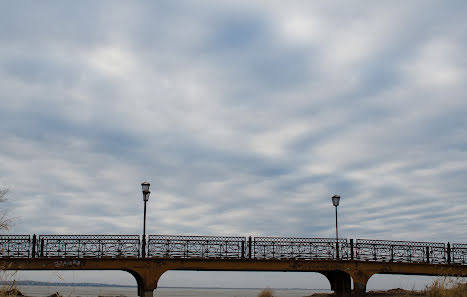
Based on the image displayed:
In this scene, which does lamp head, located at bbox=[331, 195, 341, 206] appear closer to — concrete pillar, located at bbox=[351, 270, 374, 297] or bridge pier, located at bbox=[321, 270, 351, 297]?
bridge pier, located at bbox=[321, 270, 351, 297]

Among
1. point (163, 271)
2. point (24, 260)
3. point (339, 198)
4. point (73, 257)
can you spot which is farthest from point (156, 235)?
point (339, 198)

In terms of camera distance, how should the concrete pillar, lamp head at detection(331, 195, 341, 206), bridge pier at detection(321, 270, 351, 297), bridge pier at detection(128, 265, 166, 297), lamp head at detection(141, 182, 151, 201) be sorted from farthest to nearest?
lamp head at detection(331, 195, 341, 206) → bridge pier at detection(321, 270, 351, 297) → the concrete pillar → lamp head at detection(141, 182, 151, 201) → bridge pier at detection(128, 265, 166, 297)

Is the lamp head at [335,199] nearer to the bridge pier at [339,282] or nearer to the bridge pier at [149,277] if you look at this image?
the bridge pier at [339,282]

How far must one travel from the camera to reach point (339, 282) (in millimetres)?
27484

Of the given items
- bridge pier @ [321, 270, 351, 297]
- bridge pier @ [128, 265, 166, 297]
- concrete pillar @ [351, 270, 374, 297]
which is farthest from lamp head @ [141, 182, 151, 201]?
concrete pillar @ [351, 270, 374, 297]

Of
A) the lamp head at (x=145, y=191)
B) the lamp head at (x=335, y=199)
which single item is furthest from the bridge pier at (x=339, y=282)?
the lamp head at (x=145, y=191)

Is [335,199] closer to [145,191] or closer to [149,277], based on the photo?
[145,191]

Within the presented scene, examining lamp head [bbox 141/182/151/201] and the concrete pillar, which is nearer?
lamp head [bbox 141/182/151/201]

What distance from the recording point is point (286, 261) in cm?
2470

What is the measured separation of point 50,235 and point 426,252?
20.0m

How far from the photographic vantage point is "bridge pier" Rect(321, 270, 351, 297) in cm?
2684

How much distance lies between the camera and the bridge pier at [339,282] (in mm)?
26841

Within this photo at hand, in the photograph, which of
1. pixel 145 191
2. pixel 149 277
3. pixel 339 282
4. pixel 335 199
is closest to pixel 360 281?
pixel 339 282

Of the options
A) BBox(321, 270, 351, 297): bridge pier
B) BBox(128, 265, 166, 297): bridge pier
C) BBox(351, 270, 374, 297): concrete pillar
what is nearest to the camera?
BBox(128, 265, 166, 297): bridge pier
